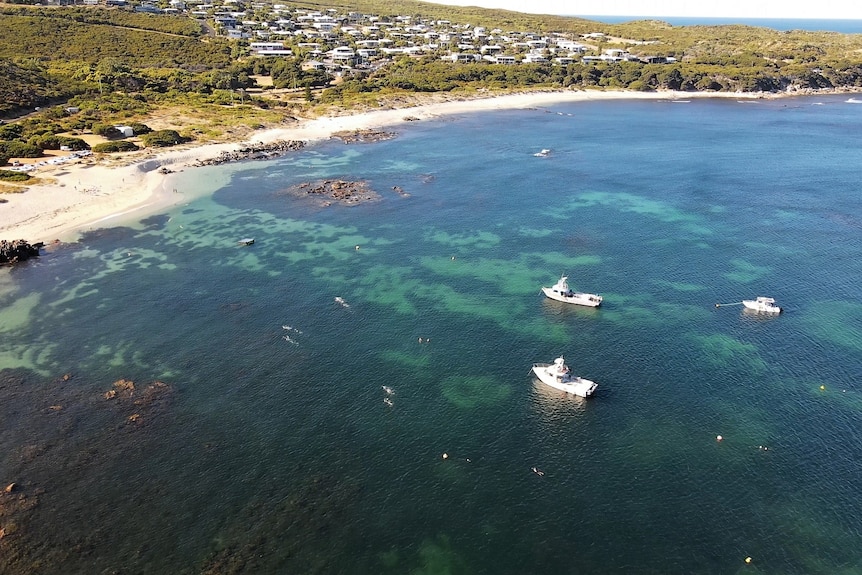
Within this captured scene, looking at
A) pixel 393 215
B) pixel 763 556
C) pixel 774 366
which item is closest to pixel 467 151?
pixel 393 215

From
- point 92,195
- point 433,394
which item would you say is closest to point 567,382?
point 433,394

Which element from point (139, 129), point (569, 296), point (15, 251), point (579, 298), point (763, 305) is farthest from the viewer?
point (139, 129)

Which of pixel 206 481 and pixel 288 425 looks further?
pixel 288 425

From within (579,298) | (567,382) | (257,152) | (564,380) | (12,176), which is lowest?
(567,382)

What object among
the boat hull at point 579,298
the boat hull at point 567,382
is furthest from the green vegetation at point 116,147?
the boat hull at point 567,382

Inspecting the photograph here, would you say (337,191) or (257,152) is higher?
(257,152)

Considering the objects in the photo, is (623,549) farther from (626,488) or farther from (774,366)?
(774,366)

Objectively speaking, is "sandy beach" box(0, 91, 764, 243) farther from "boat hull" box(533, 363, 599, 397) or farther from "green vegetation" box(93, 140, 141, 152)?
"boat hull" box(533, 363, 599, 397)

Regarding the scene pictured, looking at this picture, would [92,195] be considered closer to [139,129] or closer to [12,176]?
[12,176]
